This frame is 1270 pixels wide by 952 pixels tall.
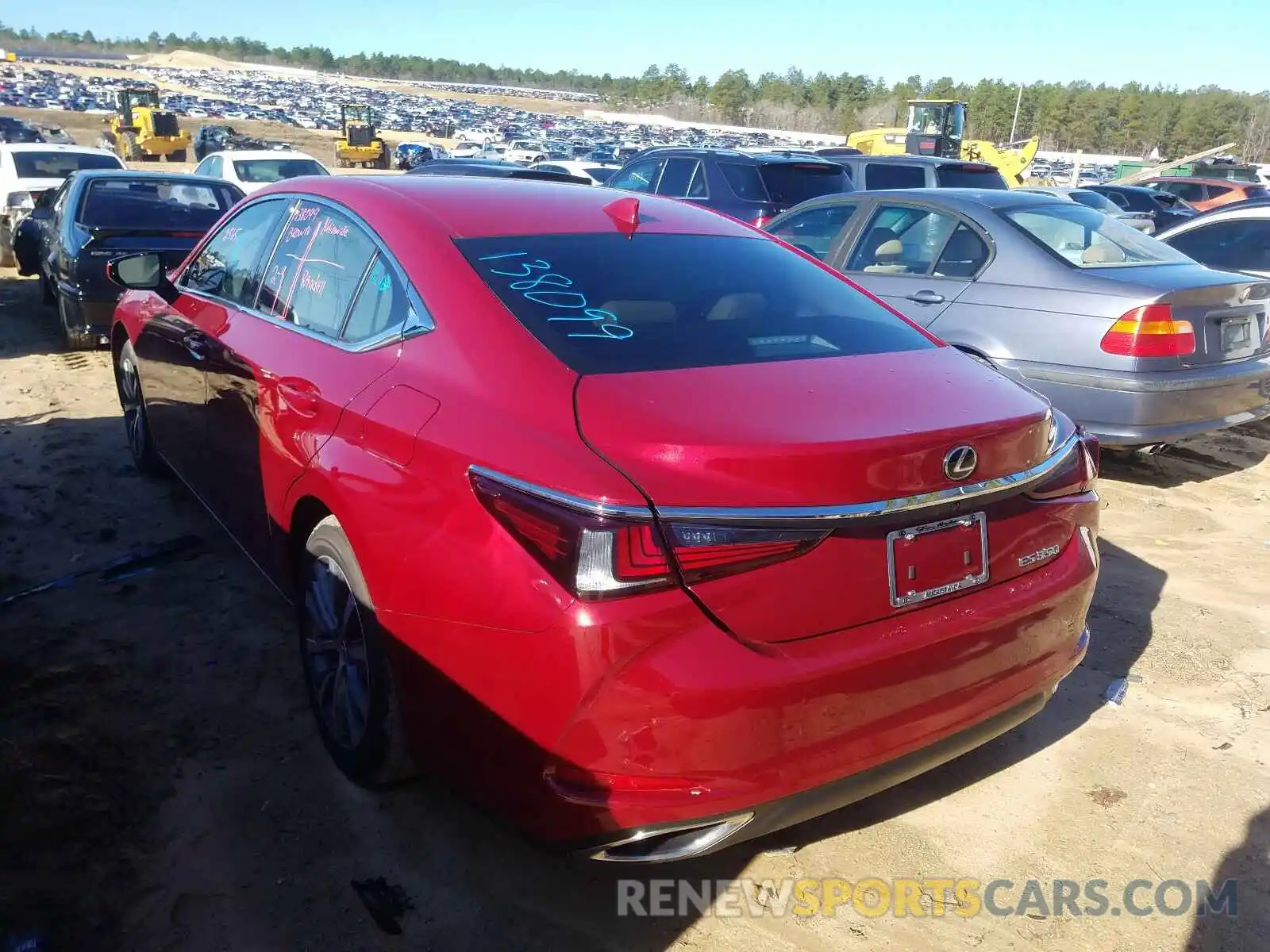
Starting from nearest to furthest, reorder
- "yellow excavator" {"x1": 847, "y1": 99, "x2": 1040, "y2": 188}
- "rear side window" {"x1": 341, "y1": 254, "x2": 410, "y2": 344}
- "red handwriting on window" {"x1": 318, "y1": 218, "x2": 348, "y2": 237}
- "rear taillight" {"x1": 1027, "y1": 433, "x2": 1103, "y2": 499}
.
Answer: "rear taillight" {"x1": 1027, "y1": 433, "x2": 1103, "y2": 499}
"rear side window" {"x1": 341, "y1": 254, "x2": 410, "y2": 344}
"red handwriting on window" {"x1": 318, "y1": 218, "x2": 348, "y2": 237}
"yellow excavator" {"x1": 847, "y1": 99, "x2": 1040, "y2": 188}

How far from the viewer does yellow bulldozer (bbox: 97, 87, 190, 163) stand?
3866 centimetres

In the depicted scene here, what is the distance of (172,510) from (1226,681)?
15.9ft

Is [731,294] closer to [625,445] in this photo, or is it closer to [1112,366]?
[625,445]

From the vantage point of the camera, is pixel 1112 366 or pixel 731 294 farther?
pixel 1112 366

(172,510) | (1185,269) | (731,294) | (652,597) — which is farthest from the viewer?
(1185,269)

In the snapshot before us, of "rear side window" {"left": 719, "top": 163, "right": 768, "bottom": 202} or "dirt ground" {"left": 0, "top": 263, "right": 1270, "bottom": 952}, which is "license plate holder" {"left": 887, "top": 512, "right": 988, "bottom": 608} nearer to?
"dirt ground" {"left": 0, "top": 263, "right": 1270, "bottom": 952}

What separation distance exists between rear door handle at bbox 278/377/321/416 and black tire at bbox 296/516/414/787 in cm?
35

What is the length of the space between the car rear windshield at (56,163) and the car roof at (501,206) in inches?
497

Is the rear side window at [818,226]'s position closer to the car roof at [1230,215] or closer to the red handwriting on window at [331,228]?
the car roof at [1230,215]

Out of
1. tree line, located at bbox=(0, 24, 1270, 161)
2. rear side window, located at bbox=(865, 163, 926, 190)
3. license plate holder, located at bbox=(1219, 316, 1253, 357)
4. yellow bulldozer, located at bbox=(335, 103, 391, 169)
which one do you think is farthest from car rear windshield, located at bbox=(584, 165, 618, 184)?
tree line, located at bbox=(0, 24, 1270, 161)

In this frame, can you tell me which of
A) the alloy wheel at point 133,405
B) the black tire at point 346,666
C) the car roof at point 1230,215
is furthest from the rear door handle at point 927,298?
the alloy wheel at point 133,405

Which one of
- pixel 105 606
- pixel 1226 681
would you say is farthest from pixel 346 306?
pixel 1226 681

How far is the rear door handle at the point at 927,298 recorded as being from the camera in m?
5.92

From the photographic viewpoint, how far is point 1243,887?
261cm
